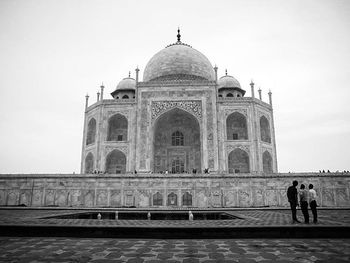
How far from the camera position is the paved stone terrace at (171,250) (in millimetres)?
3162

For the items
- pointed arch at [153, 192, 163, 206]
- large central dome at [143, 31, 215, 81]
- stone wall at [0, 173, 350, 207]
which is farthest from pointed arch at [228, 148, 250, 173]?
pointed arch at [153, 192, 163, 206]

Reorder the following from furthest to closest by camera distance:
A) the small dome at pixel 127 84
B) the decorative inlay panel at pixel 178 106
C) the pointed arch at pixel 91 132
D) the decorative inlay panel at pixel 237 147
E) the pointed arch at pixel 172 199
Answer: the small dome at pixel 127 84 → the pointed arch at pixel 91 132 → the decorative inlay panel at pixel 178 106 → the decorative inlay panel at pixel 237 147 → the pointed arch at pixel 172 199

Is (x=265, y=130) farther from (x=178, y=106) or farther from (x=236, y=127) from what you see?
(x=178, y=106)

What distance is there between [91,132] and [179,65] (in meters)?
9.74

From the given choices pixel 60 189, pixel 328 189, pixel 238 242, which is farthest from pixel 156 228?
pixel 328 189

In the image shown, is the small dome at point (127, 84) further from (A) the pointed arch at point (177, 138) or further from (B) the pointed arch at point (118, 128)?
(A) the pointed arch at point (177, 138)

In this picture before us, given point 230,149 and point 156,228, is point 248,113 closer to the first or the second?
point 230,149

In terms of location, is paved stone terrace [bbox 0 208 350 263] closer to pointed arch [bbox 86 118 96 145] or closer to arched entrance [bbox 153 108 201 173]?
arched entrance [bbox 153 108 201 173]

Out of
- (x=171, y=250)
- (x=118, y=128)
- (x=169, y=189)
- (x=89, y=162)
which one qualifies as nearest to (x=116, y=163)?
(x=89, y=162)

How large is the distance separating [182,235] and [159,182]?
8554mm

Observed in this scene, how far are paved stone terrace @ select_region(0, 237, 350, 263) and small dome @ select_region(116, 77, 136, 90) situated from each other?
2347 centimetres

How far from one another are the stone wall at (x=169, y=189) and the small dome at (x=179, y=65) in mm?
13584

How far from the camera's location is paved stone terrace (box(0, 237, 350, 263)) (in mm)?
3162

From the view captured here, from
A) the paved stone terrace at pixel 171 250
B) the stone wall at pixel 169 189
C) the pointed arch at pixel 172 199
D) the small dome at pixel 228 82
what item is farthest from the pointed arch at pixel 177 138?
the paved stone terrace at pixel 171 250
